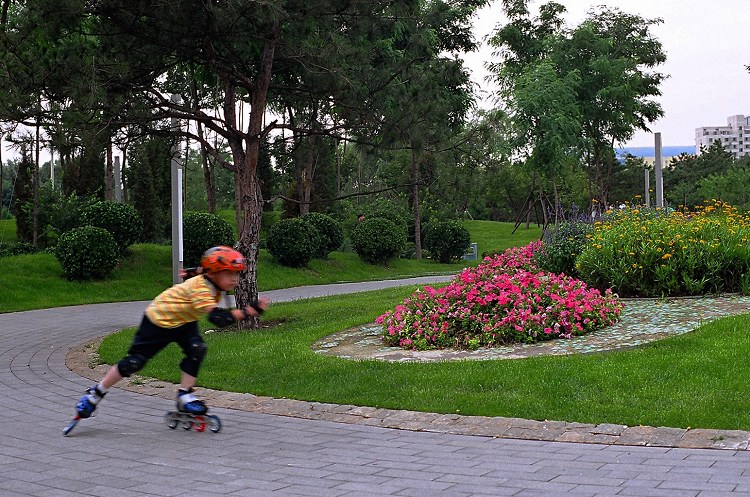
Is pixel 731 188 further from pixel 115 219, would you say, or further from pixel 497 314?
pixel 497 314

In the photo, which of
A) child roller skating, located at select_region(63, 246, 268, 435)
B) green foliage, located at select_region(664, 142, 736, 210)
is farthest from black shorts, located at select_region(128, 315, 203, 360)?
green foliage, located at select_region(664, 142, 736, 210)

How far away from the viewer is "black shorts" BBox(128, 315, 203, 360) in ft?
20.7

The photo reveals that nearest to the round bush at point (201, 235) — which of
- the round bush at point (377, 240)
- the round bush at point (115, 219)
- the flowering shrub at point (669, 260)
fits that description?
the round bush at point (115, 219)

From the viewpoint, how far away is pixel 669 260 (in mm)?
12008

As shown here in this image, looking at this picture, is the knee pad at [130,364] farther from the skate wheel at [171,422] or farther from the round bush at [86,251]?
the round bush at [86,251]

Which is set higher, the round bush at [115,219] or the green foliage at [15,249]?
the round bush at [115,219]

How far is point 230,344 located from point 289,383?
2.76 meters

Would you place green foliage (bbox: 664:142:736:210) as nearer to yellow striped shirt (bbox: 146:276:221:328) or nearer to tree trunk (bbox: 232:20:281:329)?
tree trunk (bbox: 232:20:281:329)

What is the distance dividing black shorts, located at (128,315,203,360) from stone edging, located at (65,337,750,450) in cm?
110

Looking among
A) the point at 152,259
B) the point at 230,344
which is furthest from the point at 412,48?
the point at 152,259

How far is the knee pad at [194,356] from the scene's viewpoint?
629 centimetres

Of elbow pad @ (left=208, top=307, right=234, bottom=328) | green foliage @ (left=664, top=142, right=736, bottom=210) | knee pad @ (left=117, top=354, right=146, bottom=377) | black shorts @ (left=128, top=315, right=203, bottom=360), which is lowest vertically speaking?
knee pad @ (left=117, top=354, right=146, bottom=377)

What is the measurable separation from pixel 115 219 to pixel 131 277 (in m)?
1.66

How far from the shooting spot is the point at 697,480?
455cm
